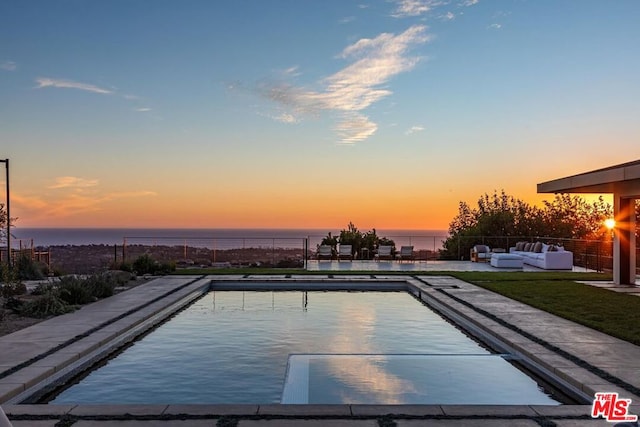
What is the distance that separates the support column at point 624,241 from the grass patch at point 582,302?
0.94m

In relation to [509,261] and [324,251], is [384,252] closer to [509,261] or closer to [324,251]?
[324,251]

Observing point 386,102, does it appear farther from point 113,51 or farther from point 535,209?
point 535,209

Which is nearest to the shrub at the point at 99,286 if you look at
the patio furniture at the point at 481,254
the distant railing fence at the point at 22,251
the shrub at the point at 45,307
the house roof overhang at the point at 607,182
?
the shrub at the point at 45,307

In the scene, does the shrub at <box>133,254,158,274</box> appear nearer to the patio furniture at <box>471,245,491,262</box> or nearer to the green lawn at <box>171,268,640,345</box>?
the green lawn at <box>171,268,640,345</box>

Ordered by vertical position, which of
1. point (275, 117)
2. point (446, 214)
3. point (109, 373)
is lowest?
point (109, 373)

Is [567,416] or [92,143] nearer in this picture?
[567,416]

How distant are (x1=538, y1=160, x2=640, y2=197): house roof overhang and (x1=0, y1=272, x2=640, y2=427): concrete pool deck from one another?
280 cm

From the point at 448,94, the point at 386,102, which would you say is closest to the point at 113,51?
the point at 386,102

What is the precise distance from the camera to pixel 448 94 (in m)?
16.1

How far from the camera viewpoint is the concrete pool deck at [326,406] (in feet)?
12.8

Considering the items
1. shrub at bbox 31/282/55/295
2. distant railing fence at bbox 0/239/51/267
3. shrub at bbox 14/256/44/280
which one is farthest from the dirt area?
distant railing fence at bbox 0/239/51/267

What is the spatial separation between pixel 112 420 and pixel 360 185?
22030 mm

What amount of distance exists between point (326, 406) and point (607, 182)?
834cm

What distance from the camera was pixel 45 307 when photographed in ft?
28.5
